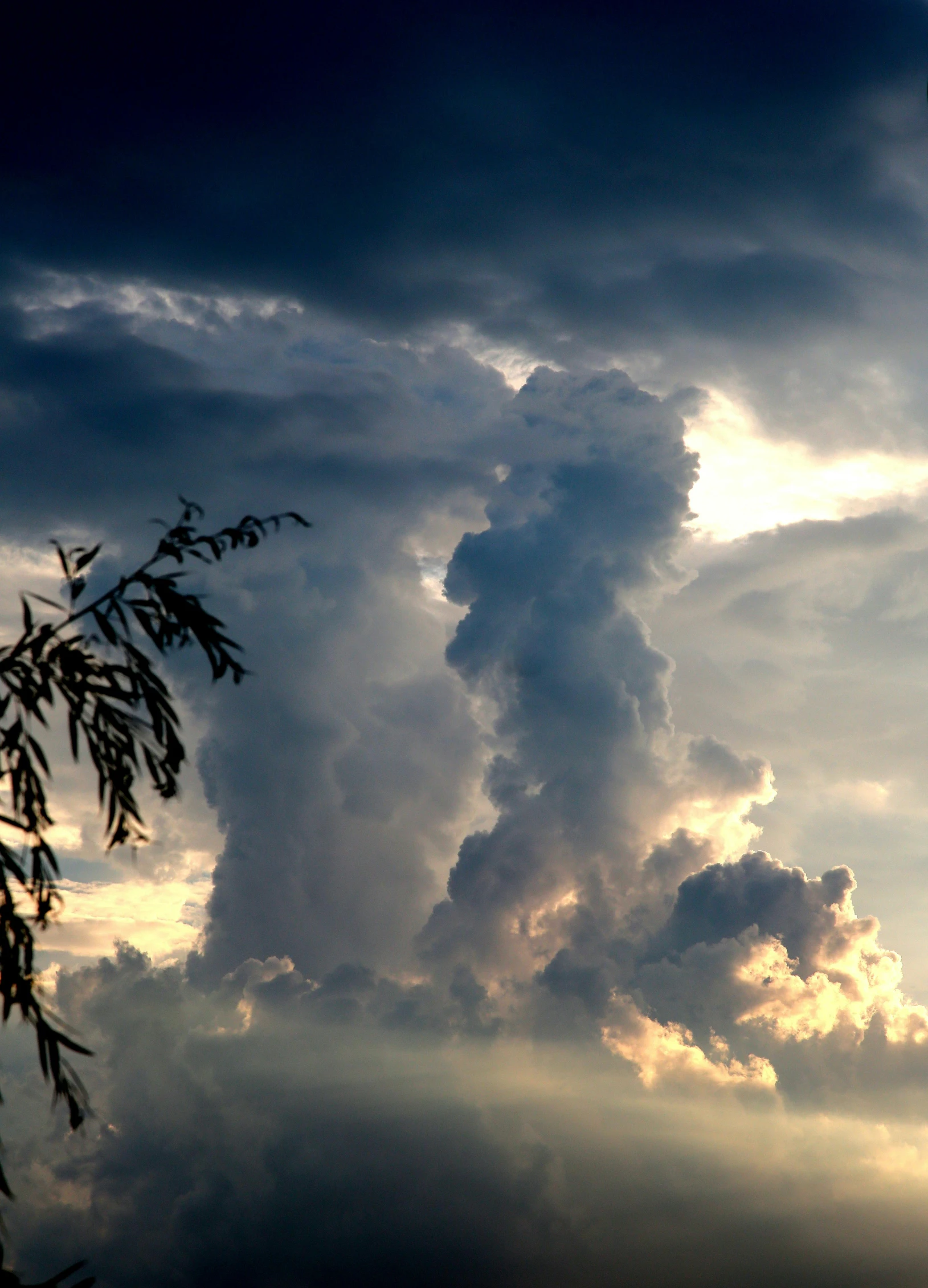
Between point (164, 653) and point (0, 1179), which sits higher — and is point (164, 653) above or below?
above

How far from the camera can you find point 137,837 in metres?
13.4

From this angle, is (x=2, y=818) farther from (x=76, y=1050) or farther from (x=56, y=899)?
(x=76, y=1050)

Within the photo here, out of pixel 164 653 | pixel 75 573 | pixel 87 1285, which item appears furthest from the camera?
pixel 164 653

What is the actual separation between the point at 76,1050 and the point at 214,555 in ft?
18.3

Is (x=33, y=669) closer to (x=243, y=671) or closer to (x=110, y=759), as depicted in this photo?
(x=110, y=759)

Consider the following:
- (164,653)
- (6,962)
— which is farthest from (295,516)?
(6,962)

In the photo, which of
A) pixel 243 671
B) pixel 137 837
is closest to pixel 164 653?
pixel 243 671

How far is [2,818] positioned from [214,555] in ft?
12.1

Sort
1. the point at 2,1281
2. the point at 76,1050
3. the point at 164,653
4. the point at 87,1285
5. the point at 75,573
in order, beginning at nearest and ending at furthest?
the point at 2,1281 < the point at 87,1285 < the point at 76,1050 < the point at 75,573 < the point at 164,653

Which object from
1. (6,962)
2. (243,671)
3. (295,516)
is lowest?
(6,962)

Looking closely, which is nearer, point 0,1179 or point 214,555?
point 0,1179

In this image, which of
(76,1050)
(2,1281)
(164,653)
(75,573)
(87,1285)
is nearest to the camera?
(2,1281)

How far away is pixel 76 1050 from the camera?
1177 centimetres

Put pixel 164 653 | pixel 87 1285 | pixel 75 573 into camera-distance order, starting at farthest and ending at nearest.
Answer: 1. pixel 164 653
2. pixel 75 573
3. pixel 87 1285
